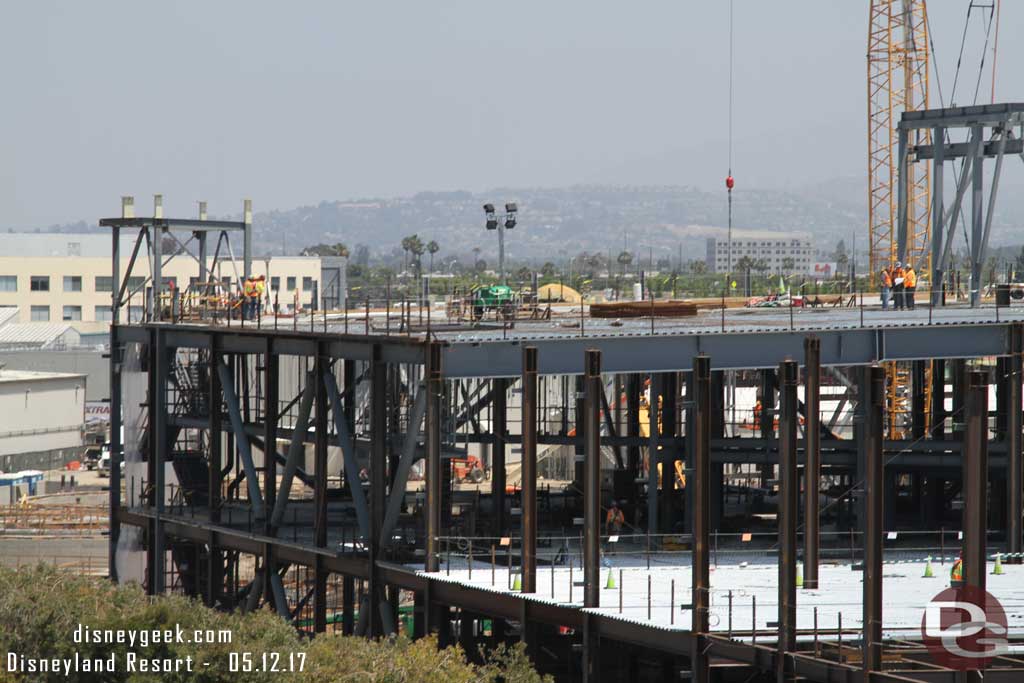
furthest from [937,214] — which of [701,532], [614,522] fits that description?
[701,532]

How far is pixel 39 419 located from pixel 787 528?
7397 cm

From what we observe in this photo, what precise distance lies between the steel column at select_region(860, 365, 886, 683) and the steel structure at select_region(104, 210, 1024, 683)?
0.05 meters

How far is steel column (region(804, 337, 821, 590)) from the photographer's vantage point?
33812 mm

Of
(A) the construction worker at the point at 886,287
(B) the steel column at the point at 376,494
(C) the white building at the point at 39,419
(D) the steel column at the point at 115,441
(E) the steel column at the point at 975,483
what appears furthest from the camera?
(C) the white building at the point at 39,419

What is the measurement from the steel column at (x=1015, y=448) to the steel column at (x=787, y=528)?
947cm

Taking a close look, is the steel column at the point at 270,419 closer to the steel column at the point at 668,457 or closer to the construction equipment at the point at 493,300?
the construction equipment at the point at 493,300

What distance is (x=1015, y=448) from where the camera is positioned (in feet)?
132

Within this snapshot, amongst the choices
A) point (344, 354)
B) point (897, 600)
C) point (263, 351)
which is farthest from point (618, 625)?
point (263, 351)

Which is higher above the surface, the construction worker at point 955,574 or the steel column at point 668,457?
the steel column at point 668,457

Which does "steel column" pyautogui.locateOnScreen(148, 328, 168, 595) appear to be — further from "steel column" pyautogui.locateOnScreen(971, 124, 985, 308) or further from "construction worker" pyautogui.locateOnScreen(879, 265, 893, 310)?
"steel column" pyautogui.locateOnScreen(971, 124, 985, 308)

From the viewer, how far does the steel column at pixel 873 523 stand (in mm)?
28094

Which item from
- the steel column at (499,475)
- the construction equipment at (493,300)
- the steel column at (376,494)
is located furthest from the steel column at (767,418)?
the steel column at (376,494)

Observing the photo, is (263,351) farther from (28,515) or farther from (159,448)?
(28,515)

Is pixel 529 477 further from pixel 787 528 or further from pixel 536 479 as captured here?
pixel 536 479
